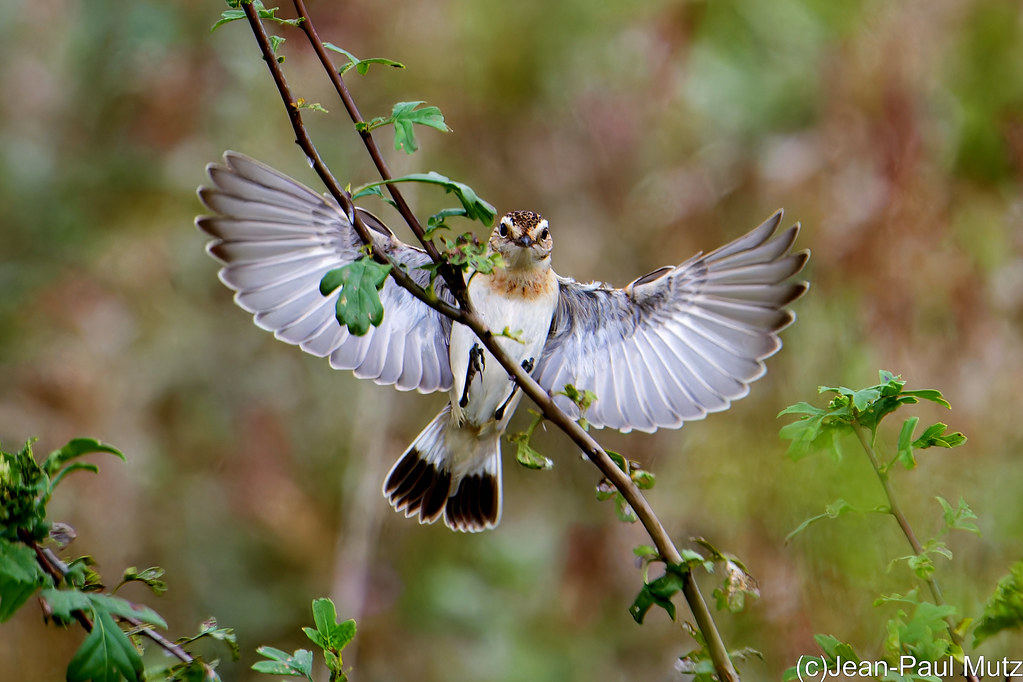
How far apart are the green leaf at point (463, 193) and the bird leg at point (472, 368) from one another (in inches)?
53.3

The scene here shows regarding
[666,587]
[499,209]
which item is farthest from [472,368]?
[499,209]

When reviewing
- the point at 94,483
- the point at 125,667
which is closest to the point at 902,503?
the point at 125,667

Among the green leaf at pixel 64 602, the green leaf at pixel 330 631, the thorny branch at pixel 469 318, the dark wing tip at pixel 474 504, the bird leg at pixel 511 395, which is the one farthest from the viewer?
the dark wing tip at pixel 474 504

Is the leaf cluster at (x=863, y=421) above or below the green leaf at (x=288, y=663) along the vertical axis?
above

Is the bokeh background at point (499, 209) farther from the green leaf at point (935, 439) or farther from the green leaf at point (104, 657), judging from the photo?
the green leaf at point (104, 657)

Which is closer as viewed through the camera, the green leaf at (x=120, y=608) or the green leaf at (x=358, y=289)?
the green leaf at (x=120, y=608)

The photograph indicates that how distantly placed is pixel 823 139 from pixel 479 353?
2.70m

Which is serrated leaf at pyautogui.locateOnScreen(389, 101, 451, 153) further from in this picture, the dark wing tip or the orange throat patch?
the dark wing tip

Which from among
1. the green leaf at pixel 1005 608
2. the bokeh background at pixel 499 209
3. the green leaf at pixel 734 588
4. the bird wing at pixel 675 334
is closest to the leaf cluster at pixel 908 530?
the green leaf at pixel 1005 608

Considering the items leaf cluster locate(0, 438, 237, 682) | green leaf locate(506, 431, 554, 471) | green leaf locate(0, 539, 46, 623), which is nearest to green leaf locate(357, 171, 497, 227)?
green leaf locate(506, 431, 554, 471)

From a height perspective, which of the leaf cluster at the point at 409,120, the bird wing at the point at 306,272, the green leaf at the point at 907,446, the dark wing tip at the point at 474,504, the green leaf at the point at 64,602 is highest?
the bird wing at the point at 306,272

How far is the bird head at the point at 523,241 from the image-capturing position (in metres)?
3.26

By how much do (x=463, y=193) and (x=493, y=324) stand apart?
1.65 m

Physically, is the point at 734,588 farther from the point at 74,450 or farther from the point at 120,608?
the point at 74,450
